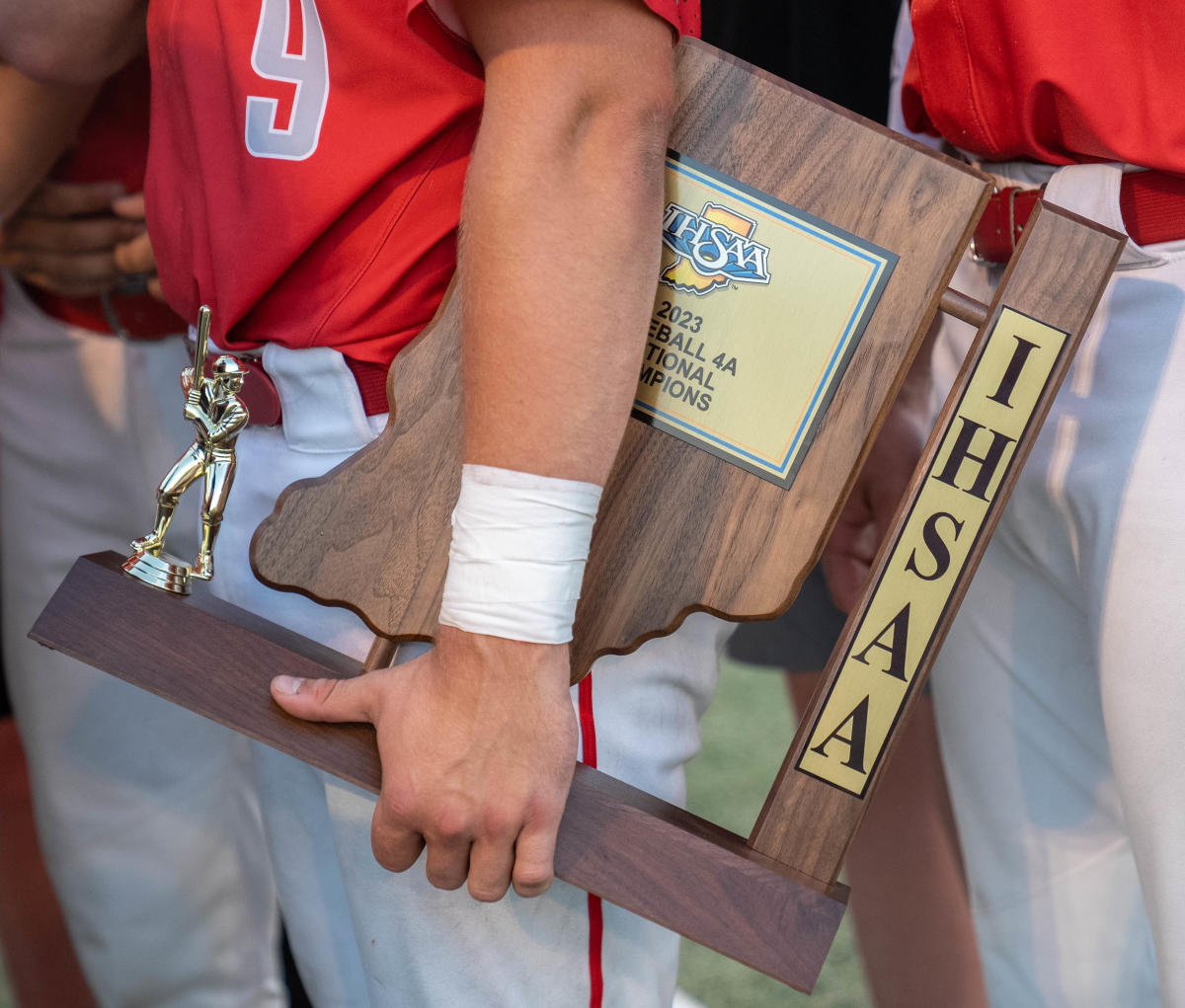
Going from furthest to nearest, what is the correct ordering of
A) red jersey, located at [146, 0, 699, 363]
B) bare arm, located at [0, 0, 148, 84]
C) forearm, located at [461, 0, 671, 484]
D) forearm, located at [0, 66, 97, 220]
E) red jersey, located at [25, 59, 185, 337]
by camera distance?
red jersey, located at [25, 59, 185, 337] → forearm, located at [0, 66, 97, 220] → bare arm, located at [0, 0, 148, 84] → red jersey, located at [146, 0, 699, 363] → forearm, located at [461, 0, 671, 484]

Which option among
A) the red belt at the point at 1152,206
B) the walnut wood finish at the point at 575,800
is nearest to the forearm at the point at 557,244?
the walnut wood finish at the point at 575,800

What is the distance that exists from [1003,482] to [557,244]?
36 centimetres

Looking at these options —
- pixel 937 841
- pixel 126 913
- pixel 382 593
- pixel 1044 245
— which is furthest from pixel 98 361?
pixel 937 841

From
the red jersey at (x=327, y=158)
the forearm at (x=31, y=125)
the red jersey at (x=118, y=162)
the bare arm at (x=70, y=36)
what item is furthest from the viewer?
the red jersey at (x=118, y=162)

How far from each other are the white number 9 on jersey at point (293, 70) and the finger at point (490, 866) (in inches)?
19.1

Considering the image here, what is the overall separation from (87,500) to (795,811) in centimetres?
106

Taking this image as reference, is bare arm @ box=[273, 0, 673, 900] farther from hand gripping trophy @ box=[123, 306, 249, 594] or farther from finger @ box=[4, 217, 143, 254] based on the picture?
finger @ box=[4, 217, 143, 254]

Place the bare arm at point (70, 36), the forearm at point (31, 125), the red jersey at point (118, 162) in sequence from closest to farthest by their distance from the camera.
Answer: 1. the bare arm at point (70, 36)
2. the forearm at point (31, 125)
3. the red jersey at point (118, 162)

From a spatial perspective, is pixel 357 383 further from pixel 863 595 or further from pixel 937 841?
pixel 937 841

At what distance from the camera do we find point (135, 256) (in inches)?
53.8

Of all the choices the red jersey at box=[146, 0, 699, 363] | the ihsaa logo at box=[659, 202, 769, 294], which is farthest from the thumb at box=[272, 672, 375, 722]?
the ihsaa logo at box=[659, 202, 769, 294]

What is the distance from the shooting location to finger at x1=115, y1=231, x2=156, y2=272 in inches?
53.4

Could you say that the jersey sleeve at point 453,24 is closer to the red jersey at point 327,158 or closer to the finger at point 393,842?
the red jersey at point 327,158

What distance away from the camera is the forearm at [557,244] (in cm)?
70
